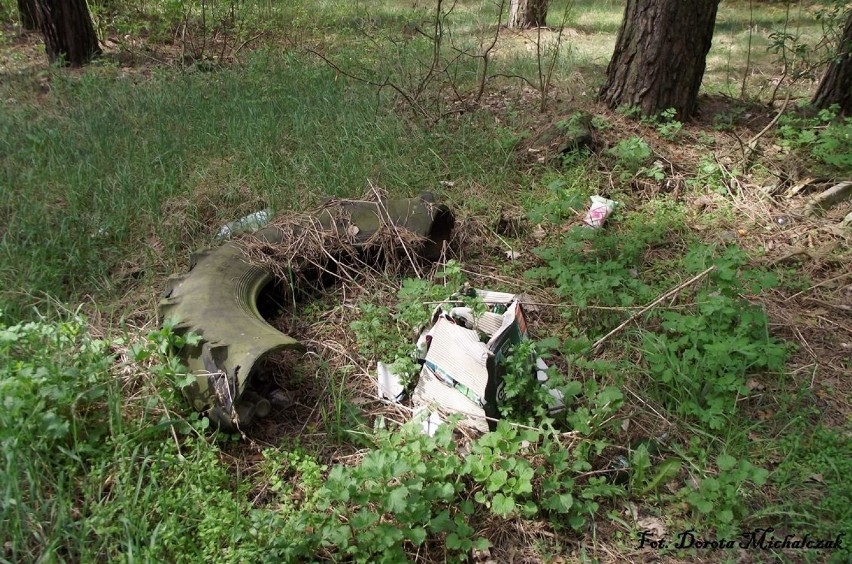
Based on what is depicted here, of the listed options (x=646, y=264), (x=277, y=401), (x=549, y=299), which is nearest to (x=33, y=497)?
(x=277, y=401)

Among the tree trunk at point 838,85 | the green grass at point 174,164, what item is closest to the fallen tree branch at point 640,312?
the green grass at point 174,164

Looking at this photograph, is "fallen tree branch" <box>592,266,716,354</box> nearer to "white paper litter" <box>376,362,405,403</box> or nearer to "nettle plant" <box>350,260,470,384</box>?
"nettle plant" <box>350,260,470,384</box>

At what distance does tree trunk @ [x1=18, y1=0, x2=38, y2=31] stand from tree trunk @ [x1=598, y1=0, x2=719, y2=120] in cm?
688

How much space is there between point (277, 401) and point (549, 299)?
1.45 metres

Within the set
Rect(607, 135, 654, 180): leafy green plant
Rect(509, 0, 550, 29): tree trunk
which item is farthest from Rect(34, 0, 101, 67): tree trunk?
Rect(607, 135, 654, 180): leafy green plant

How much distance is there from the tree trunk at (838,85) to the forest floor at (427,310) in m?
0.16

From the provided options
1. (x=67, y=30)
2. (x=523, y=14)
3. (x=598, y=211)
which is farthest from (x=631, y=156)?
(x=67, y=30)

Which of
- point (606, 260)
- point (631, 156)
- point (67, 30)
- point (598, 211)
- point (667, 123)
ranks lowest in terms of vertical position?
point (606, 260)

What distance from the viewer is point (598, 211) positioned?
12.0 ft

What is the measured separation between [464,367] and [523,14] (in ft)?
23.4

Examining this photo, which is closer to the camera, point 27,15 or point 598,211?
point 598,211

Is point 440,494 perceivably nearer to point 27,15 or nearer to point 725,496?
point 725,496

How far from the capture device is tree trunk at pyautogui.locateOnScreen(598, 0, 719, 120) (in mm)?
4141

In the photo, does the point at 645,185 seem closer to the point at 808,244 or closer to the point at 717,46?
the point at 808,244
